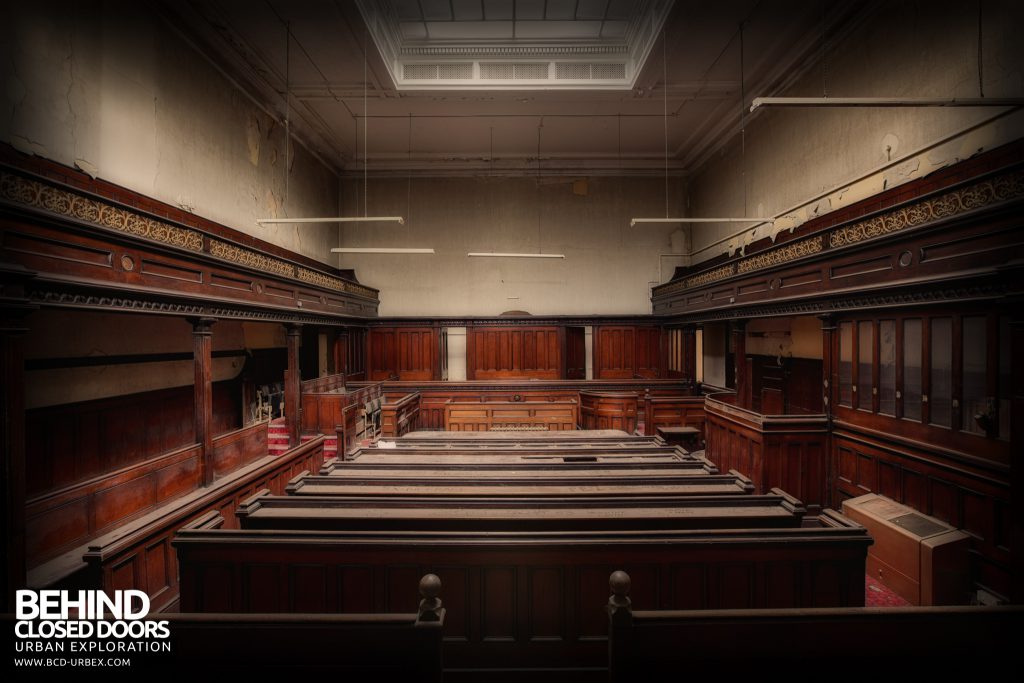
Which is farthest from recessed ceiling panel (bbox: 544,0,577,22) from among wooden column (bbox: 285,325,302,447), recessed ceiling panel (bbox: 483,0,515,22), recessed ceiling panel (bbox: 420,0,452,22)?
wooden column (bbox: 285,325,302,447)

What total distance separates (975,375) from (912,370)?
2.17 ft

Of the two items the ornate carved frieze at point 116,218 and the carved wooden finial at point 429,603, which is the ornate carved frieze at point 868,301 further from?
the ornate carved frieze at point 116,218

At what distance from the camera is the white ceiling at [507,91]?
24.3 ft

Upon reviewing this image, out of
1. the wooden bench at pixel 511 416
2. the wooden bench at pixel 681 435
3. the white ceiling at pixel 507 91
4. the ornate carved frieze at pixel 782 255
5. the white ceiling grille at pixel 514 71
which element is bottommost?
the wooden bench at pixel 681 435

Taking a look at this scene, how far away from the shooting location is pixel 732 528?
307 centimetres

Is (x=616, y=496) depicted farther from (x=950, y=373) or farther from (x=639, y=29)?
(x=639, y=29)

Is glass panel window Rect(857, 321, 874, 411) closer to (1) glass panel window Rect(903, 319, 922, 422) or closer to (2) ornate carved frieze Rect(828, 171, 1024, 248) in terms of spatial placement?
(1) glass panel window Rect(903, 319, 922, 422)

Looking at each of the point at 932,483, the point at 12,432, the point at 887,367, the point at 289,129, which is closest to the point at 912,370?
the point at 887,367

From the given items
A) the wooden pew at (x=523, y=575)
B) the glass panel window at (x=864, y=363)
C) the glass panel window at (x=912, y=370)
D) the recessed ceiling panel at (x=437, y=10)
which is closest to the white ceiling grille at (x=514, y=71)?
the recessed ceiling panel at (x=437, y=10)

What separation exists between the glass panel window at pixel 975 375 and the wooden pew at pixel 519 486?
2.19 m

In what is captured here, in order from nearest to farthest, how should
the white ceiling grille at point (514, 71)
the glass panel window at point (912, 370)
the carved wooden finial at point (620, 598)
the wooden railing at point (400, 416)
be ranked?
the carved wooden finial at point (620, 598)
the glass panel window at point (912, 370)
the wooden railing at point (400, 416)
the white ceiling grille at point (514, 71)

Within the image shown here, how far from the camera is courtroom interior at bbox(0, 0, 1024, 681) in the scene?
9.11 feet

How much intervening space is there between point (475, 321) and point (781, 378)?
7.47m

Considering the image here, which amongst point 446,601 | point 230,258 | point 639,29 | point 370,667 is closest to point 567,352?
point 639,29
